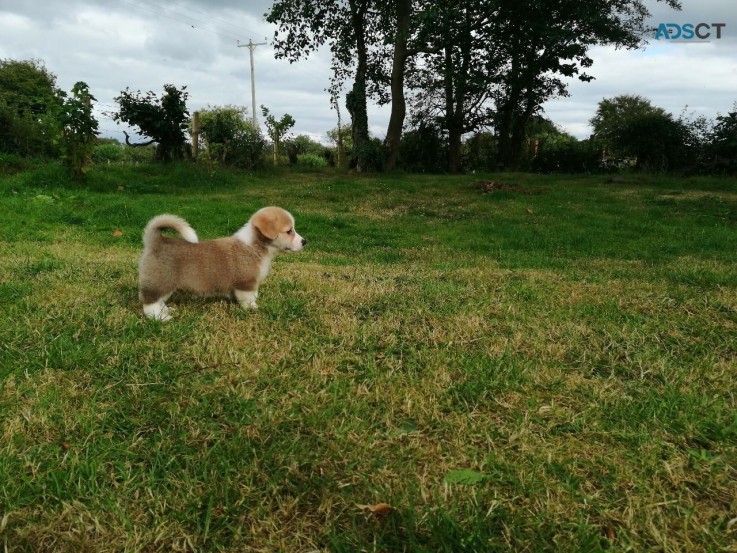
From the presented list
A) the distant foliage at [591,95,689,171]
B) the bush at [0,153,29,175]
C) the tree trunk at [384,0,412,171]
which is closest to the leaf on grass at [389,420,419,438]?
the bush at [0,153,29,175]

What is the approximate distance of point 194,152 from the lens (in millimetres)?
17719

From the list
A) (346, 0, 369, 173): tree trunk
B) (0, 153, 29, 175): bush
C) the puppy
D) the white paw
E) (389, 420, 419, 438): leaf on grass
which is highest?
(346, 0, 369, 173): tree trunk

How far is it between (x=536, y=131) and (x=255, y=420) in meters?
28.5

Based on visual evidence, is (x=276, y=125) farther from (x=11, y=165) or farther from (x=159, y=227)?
(x=159, y=227)

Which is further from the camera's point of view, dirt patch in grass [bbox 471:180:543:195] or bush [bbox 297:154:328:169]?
bush [bbox 297:154:328:169]

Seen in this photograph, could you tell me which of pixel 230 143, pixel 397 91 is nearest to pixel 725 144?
pixel 397 91

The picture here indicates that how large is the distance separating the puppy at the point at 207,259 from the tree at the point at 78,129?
10.0 meters

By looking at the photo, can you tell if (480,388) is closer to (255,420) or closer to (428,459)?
(428,459)

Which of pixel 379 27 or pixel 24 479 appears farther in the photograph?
pixel 379 27

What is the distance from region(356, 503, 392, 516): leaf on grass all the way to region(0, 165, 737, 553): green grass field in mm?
13

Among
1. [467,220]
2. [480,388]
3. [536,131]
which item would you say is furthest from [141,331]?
[536,131]

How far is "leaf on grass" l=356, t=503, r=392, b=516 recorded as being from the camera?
1.78m

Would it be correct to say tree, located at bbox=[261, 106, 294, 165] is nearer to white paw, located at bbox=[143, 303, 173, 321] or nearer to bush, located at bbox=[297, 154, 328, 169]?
bush, located at bbox=[297, 154, 328, 169]

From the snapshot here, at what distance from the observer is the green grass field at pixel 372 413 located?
174 centimetres
